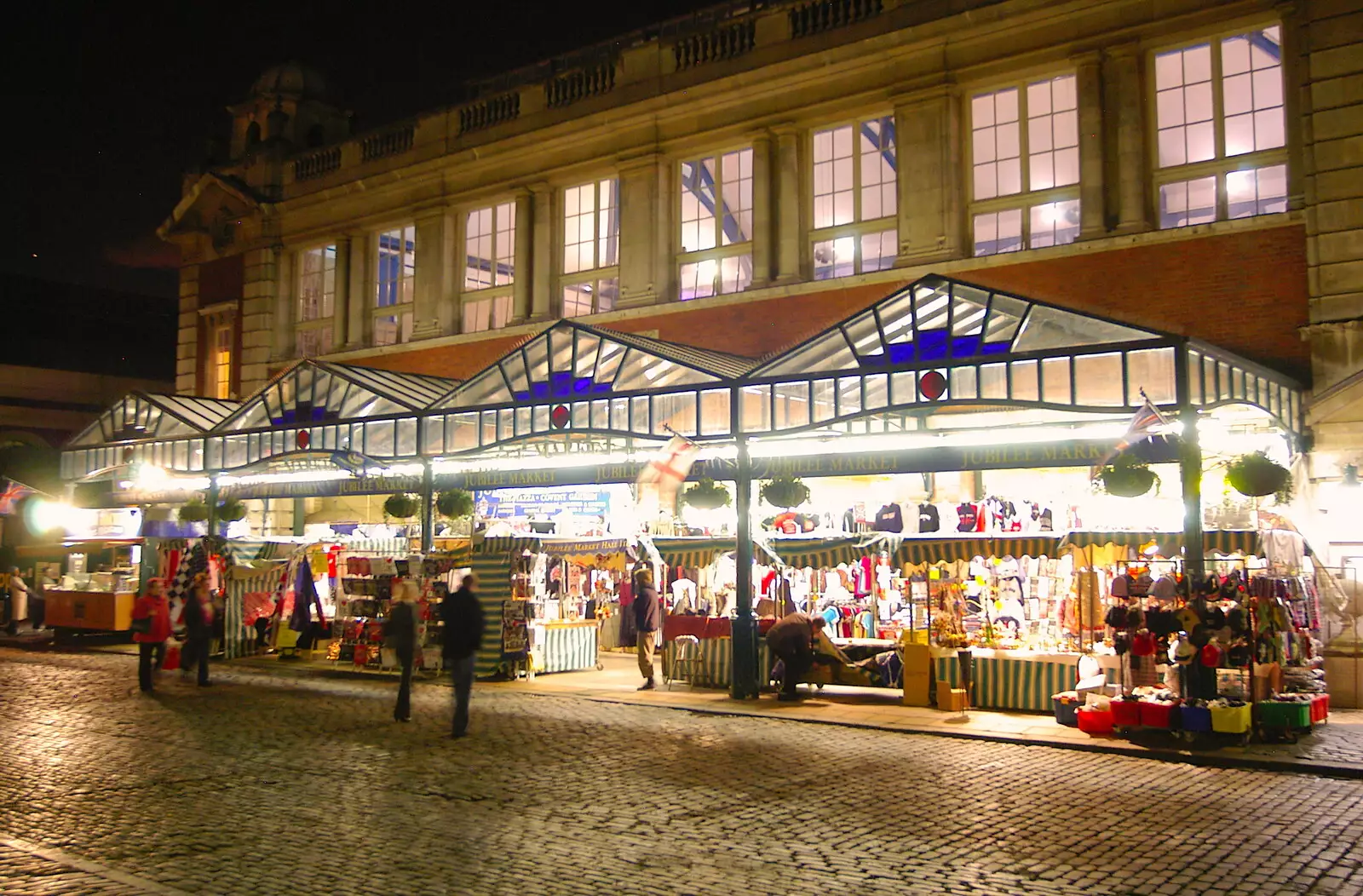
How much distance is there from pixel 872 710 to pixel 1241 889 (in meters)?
8.79

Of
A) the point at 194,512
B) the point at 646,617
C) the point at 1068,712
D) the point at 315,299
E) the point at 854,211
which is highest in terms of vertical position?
the point at 315,299

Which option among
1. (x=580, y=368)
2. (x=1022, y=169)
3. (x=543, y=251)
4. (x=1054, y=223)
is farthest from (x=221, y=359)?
(x=1054, y=223)

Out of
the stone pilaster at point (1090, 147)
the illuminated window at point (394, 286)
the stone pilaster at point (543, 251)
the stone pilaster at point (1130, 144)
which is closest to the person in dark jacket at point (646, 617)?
the stone pilaster at point (543, 251)

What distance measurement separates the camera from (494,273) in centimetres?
2761

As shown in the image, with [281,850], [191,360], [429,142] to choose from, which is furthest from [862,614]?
[191,360]

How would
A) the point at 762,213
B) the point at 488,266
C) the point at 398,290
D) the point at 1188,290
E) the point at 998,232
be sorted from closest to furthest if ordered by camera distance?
1. the point at 1188,290
2. the point at 998,232
3. the point at 762,213
4. the point at 488,266
5. the point at 398,290

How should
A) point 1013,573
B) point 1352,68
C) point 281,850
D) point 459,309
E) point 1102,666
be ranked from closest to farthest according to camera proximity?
point 281,850, point 1102,666, point 1352,68, point 1013,573, point 459,309

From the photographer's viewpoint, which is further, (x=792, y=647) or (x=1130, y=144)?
(x=1130, y=144)

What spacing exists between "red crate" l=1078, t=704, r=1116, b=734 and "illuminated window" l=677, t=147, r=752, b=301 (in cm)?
1220

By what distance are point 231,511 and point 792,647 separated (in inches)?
531

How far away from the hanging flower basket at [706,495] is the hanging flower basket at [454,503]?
15.2ft

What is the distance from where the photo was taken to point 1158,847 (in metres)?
8.41

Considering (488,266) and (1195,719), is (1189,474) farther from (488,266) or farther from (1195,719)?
(488,266)

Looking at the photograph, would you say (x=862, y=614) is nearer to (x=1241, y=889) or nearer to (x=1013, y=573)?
(x=1013, y=573)
